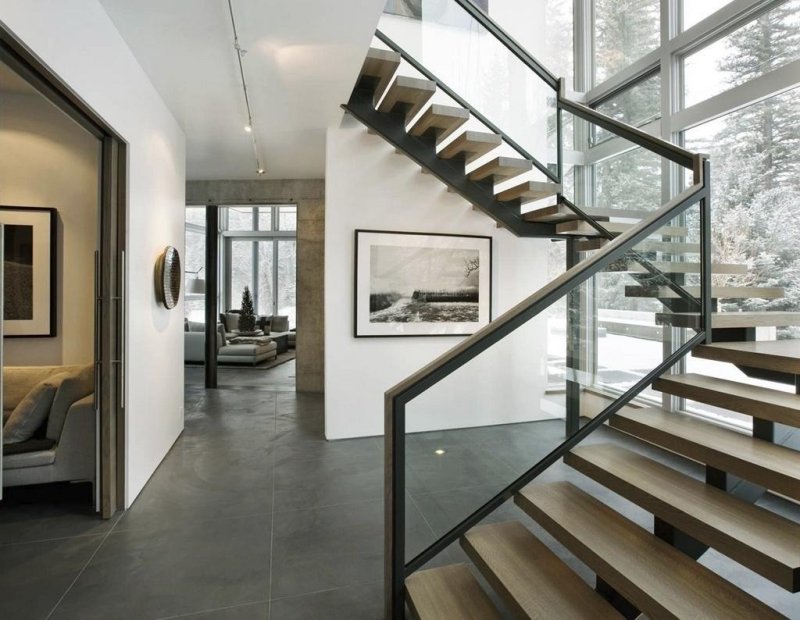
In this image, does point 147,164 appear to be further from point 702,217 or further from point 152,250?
point 702,217

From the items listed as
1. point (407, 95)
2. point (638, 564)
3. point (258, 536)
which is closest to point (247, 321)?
point (407, 95)

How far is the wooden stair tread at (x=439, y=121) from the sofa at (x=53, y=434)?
3167mm

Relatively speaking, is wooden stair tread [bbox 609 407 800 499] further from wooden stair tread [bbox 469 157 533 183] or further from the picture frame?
the picture frame

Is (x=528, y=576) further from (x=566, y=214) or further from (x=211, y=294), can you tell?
(x=211, y=294)

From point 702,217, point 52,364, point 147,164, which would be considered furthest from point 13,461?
point 702,217

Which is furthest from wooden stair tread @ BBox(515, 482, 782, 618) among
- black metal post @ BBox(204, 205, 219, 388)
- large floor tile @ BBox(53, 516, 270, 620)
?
black metal post @ BBox(204, 205, 219, 388)

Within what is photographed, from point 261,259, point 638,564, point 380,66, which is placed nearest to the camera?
point 638,564

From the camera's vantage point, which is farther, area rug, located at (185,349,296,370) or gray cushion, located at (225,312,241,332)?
gray cushion, located at (225,312,241,332)

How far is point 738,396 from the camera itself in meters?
2.07

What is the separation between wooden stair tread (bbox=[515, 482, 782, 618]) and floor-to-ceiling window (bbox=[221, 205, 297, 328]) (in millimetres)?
10641

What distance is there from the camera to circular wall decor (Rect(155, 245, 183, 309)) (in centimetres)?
359

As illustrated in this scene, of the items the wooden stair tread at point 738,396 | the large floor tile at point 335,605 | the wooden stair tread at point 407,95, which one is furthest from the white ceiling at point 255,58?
the large floor tile at point 335,605

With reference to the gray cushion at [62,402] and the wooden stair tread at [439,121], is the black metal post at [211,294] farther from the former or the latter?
the wooden stair tread at [439,121]

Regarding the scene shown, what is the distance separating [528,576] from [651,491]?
59cm
